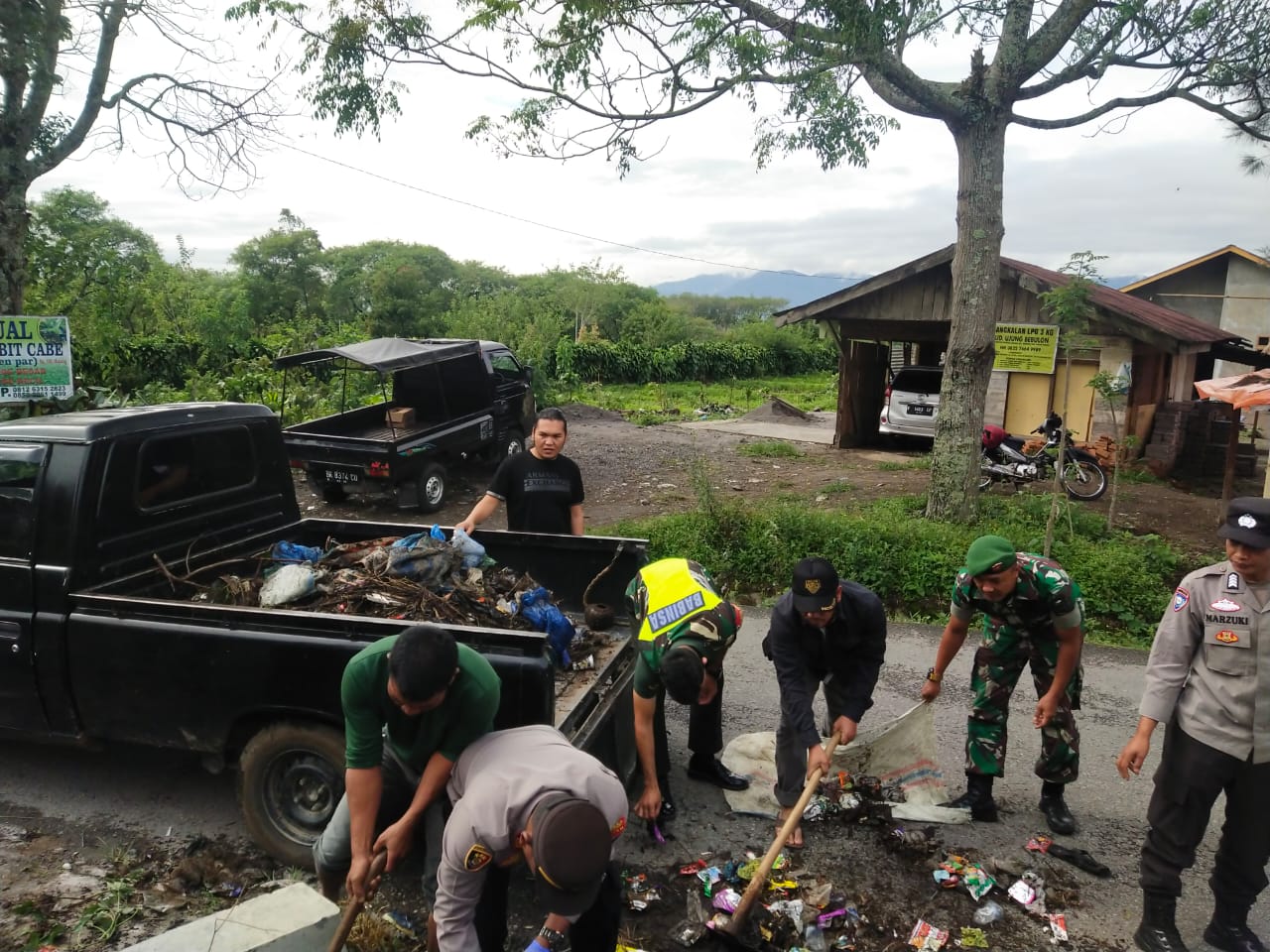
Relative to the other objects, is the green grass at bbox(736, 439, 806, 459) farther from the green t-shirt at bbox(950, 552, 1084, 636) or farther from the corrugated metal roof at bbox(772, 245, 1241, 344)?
the green t-shirt at bbox(950, 552, 1084, 636)

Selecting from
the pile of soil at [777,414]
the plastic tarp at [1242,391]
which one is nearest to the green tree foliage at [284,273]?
the pile of soil at [777,414]

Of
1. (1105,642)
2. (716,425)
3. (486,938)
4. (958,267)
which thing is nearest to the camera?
(486,938)

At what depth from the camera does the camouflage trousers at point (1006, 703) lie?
12.7 feet

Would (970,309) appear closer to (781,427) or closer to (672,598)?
(672,598)

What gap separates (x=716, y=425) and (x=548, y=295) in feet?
119

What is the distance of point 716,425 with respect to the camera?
1930 cm

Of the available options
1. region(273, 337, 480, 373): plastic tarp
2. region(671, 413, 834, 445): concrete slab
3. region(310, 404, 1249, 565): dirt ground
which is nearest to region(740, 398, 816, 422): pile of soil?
region(671, 413, 834, 445): concrete slab

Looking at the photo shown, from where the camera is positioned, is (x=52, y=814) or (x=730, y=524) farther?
(x=730, y=524)

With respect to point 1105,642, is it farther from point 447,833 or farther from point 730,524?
point 447,833

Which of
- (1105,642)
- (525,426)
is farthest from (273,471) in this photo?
(525,426)

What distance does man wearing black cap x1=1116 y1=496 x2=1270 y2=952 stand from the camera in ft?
9.77

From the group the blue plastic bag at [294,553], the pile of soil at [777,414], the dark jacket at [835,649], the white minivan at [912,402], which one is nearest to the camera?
the dark jacket at [835,649]

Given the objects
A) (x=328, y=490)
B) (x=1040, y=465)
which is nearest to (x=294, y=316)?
(x=328, y=490)

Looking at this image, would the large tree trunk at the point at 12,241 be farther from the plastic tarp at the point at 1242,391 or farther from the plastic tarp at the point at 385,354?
the plastic tarp at the point at 1242,391
